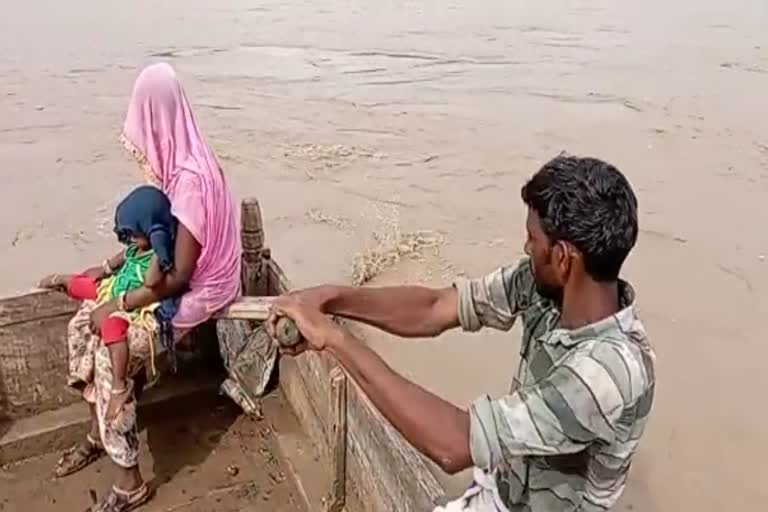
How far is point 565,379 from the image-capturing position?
1.50 m

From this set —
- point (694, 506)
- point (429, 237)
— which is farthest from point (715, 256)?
point (694, 506)

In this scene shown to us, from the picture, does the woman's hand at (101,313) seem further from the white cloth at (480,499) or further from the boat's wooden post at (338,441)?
the white cloth at (480,499)

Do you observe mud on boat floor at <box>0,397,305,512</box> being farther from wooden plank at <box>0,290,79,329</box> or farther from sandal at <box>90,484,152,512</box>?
wooden plank at <box>0,290,79,329</box>

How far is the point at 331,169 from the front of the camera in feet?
24.6

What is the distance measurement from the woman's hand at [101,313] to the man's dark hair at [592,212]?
1.69 m

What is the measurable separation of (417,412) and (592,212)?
1.61 feet

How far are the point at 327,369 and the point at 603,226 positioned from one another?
1.46m

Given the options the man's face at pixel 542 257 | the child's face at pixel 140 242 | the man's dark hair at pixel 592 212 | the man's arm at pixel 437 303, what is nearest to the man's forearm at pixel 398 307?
the man's arm at pixel 437 303

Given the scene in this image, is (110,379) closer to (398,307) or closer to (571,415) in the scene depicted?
(398,307)

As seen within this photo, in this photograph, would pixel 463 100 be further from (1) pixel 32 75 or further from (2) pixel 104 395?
(2) pixel 104 395

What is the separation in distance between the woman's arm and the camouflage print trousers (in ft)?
0.31

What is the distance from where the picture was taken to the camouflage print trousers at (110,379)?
2758mm

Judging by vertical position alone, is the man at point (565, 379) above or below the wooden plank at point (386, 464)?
above

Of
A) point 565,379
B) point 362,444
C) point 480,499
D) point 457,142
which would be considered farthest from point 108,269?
point 457,142
